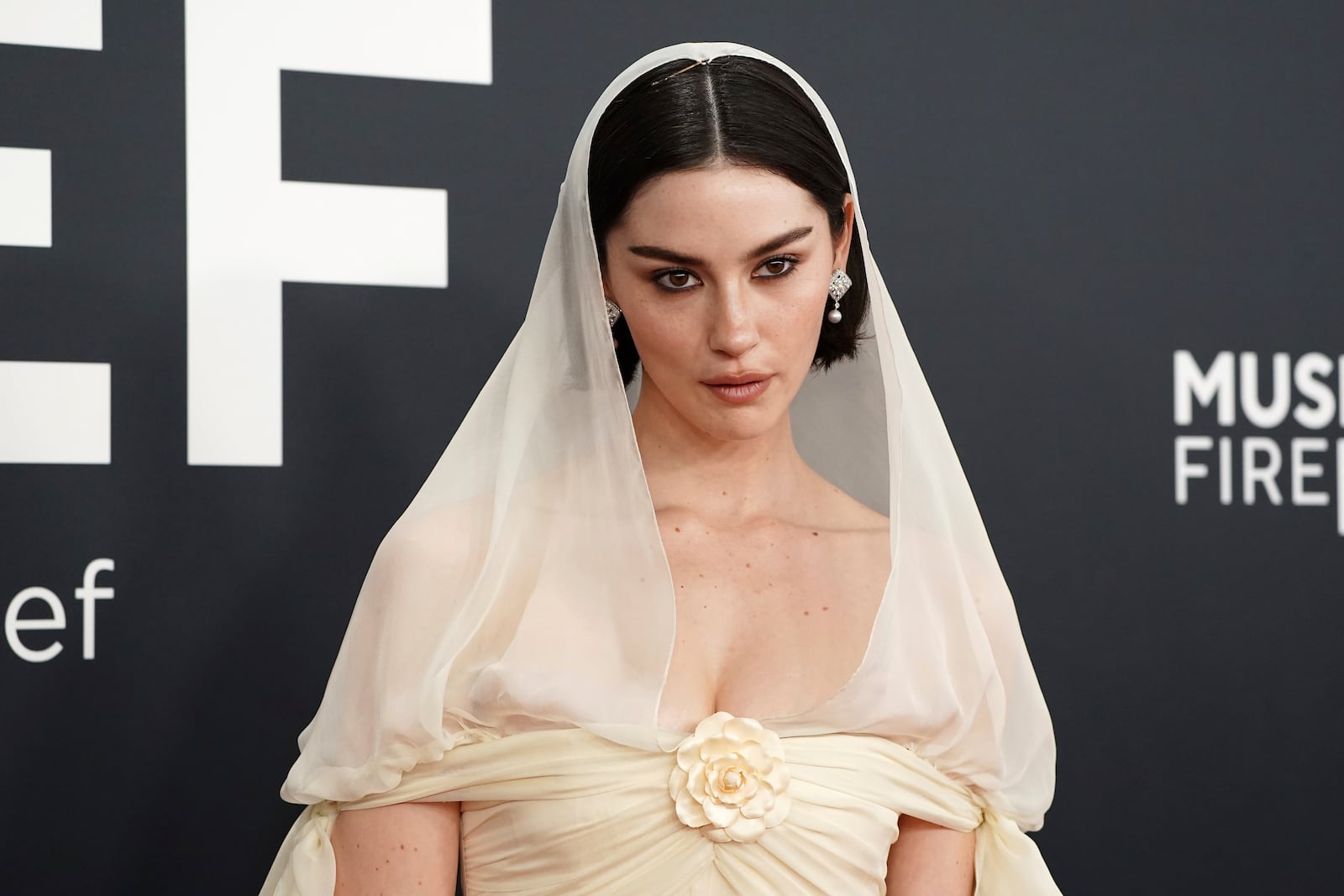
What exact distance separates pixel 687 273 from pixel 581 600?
0.31 meters

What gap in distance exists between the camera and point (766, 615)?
1337 millimetres

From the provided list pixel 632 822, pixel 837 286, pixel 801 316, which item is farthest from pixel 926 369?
pixel 632 822

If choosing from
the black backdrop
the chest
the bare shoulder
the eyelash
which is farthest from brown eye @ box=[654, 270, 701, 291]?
the black backdrop

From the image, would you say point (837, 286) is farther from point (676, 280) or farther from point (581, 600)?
point (581, 600)

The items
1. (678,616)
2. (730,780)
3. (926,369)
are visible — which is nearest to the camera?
(730,780)

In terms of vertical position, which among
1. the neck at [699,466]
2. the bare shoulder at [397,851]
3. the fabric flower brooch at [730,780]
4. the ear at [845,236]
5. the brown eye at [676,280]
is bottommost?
the bare shoulder at [397,851]

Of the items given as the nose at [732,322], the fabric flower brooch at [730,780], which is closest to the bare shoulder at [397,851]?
the fabric flower brooch at [730,780]

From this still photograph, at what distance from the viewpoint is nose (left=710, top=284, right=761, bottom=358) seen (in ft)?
4.05

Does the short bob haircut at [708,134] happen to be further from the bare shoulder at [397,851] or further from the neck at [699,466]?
the bare shoulder at [397,851]

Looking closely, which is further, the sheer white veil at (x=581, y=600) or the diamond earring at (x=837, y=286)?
the diamond earring at (x=837, y=286)

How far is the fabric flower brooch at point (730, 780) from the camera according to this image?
3.92ft

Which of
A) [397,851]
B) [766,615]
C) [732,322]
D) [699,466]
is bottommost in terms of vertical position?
[397,851]

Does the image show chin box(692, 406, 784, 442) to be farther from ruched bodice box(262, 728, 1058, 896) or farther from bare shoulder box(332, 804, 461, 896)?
bare shoulder box(332, 804, 461, 896)

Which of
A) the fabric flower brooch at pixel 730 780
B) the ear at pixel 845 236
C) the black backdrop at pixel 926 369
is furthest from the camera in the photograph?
the black backdrop at pixel 926 369
